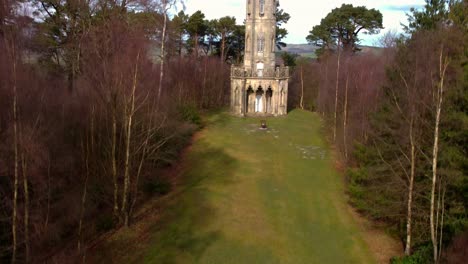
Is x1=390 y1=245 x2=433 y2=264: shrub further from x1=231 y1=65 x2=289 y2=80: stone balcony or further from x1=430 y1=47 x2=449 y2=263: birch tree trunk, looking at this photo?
x1=231 y1=65 x2=289 y2=80: stone balcony

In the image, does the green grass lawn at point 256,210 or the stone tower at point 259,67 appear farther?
the stone tower at point 259,67

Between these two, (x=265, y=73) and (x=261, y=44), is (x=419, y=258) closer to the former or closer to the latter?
(x=265, y=73)

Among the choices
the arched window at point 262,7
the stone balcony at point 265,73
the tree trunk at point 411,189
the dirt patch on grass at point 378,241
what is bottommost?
the dirt patch on grass at point 378,241

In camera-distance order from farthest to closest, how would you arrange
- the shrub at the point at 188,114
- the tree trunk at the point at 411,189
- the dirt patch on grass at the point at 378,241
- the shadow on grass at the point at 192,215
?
the shrub at the point at 188,114 → the dirt patch on grass at the point at 378,241 → the shadow on grass at the point at 192,215 → the tree trunk at the point at 411,189

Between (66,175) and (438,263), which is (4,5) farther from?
(438,263)

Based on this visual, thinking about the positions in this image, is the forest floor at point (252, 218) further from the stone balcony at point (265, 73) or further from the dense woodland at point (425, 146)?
the stone balcony at point (265, 73)

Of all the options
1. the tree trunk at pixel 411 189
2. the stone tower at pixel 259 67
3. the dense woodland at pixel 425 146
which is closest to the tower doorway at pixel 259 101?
the stone tower at pixel 259 67

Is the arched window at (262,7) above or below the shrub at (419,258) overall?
above
